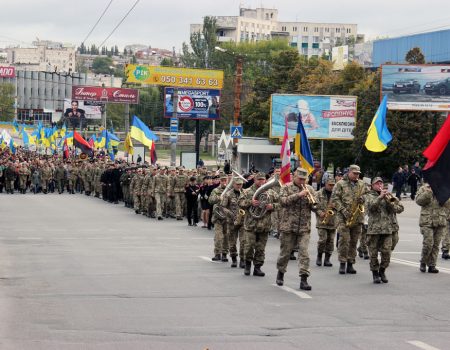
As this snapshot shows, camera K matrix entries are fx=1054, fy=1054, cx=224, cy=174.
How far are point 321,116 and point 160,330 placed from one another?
49566mm

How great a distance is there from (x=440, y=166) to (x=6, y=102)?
485ft

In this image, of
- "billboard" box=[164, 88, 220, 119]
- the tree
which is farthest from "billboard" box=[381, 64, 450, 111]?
the tree

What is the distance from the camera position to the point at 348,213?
17312mm

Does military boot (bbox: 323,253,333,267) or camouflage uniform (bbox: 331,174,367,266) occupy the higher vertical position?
camouflage uniform (bbox: 331,174,367,266)

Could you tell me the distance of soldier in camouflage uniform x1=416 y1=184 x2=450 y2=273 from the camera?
17531mm

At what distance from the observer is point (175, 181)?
107 ft

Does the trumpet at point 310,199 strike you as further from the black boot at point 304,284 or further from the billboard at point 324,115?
the billboard at point 324,115

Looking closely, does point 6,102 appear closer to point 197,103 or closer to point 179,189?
point 197,103

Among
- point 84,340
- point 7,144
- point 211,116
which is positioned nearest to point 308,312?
point 84,340

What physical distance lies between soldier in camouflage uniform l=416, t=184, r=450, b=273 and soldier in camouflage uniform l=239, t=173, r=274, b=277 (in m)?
2.78

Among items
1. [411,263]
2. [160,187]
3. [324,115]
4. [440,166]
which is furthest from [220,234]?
[324,115]

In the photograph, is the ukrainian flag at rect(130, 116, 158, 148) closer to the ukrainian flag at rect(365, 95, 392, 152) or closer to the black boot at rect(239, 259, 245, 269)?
the ukrainian flag at rect(365, 95, 392, 152)

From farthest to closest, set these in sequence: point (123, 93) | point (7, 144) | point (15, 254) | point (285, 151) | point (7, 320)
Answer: point (123, 93), point (7, 144), point (15, 254), point (285, 151), point (7, 320)

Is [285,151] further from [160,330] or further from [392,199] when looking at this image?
[160,330]
